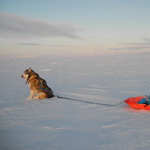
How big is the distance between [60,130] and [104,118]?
1.33 m

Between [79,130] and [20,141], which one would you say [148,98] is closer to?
[79,130]

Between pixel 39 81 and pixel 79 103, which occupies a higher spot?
pixel 39 81

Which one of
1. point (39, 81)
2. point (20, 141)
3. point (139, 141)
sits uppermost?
point (39, 81)

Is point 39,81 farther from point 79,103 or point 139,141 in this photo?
point 139,141

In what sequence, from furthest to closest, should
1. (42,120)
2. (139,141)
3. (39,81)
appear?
(39,81) < (42,120) < (139,141)

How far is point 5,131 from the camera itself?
123 inches

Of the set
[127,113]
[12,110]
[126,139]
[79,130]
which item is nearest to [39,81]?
[12,110]

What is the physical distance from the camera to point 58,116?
4008mm

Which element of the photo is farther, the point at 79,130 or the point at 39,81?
the point at 39,81

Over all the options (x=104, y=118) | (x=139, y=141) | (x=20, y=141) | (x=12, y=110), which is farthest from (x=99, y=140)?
(x=12, y=110)

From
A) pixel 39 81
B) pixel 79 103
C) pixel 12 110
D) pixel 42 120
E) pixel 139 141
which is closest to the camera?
pixel 139 141

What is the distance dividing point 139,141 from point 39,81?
4060 millimetres

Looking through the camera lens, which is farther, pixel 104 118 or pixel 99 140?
pixel 104 118

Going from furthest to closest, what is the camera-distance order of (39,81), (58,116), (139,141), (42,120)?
(39,81) < (58,116) < (42,120) < (139,141)
